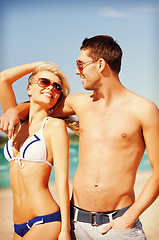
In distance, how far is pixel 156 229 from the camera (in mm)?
7277

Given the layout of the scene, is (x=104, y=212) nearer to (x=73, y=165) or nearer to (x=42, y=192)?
(x=42, y=192)

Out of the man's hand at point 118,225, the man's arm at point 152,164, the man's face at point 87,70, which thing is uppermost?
the man's face at point 87,70

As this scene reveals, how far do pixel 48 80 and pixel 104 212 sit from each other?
1310 mm

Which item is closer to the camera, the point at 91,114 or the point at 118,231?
the point at 118,231

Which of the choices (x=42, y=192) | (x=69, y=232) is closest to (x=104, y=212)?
(x=69, y=232)

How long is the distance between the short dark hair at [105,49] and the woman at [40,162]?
367mm

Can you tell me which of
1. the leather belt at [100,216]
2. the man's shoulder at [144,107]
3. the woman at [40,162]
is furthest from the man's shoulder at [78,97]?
the leather belt at [100,216]

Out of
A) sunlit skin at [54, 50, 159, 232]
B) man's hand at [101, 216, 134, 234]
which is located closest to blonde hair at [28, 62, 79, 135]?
sunlit skin at [54, 50, 159, 232]

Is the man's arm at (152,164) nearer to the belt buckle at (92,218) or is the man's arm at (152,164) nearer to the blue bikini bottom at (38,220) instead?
the belt buckle at (92,218)

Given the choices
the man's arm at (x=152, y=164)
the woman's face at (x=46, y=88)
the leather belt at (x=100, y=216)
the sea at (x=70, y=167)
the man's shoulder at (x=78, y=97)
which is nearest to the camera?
the man's arm at (x=152, y=164)

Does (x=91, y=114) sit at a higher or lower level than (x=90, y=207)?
higher

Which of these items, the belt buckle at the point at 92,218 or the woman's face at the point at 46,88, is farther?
the woman's face at the point at 46,88

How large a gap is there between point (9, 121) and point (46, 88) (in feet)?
1.50

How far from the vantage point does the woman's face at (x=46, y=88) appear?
307 cm
